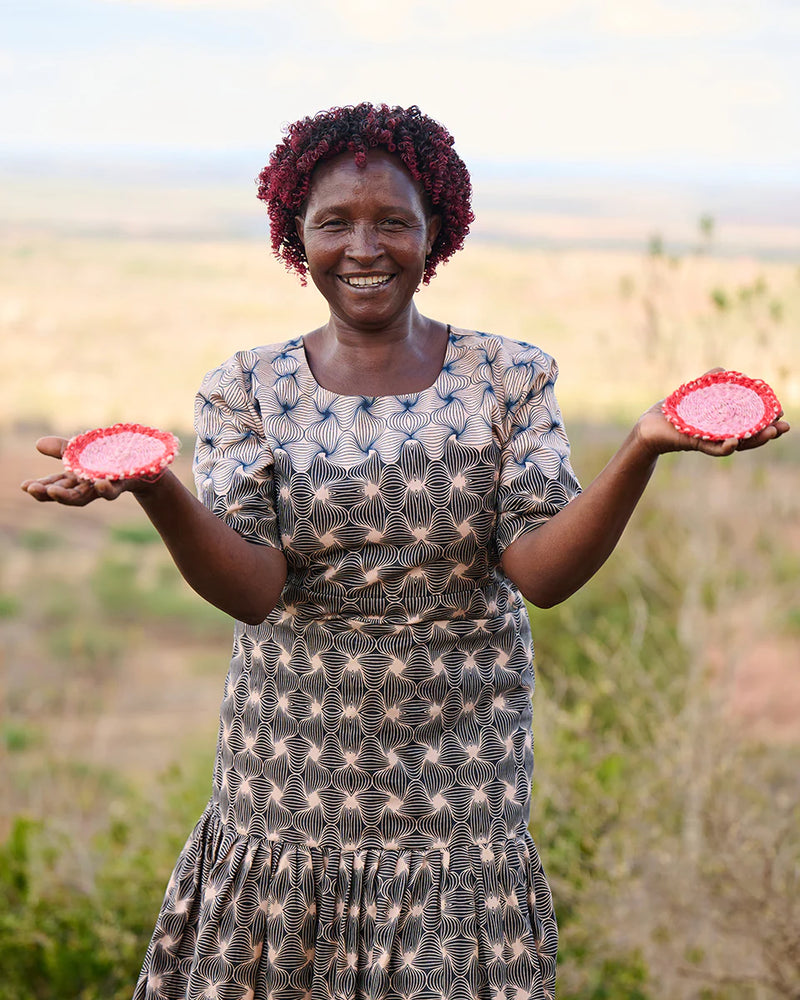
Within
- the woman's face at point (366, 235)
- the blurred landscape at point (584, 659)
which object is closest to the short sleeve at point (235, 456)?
the woman's face at point (366, 235)

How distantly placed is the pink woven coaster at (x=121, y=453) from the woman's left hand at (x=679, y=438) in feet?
1.89

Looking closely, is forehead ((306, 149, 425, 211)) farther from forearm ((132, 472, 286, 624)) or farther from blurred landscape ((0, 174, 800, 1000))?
blurred landscape ((0, 174, 800, 1000))

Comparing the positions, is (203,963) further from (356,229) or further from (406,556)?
(356,229)

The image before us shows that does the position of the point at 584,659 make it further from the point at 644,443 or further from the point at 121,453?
the point at 121,453

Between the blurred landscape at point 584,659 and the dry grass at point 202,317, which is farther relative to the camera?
the dry grass at point 202,317

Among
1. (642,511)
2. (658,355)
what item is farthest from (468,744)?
(642,511)

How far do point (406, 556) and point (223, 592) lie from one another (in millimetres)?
280

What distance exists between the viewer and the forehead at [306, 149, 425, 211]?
68.3 inches

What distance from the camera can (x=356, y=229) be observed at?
1732 millimetres

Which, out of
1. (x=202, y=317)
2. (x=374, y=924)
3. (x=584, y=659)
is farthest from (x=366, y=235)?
(x=202, y=317)

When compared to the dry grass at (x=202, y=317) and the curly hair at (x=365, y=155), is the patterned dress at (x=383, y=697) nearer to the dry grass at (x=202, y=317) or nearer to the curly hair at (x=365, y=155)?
the curly hair at (x=365, y=155)

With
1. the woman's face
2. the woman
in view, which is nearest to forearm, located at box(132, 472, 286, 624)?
the woman

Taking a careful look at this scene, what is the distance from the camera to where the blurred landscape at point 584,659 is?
10.8 feet

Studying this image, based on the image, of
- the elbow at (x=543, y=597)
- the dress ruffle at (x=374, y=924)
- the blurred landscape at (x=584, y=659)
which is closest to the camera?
the elbow at (x=543, y=597)
